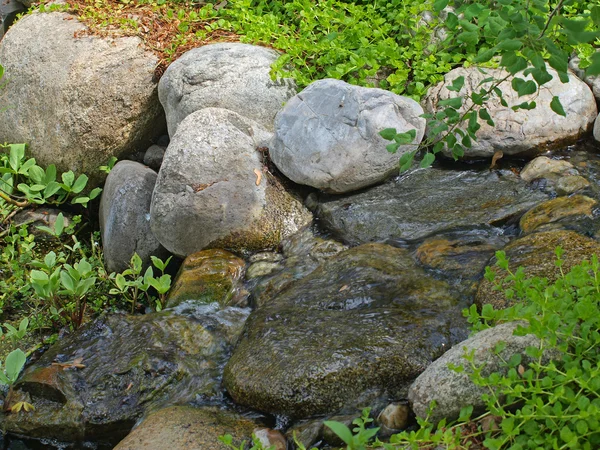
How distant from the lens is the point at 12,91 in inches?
289

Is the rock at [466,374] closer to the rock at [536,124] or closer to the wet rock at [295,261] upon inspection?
the wet rock at [295,261]

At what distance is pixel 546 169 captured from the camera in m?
5.46

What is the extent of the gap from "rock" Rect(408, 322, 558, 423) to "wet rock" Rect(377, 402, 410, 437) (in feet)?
0.66

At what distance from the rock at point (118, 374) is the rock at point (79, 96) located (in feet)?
9.02

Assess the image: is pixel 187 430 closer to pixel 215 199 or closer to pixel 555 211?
pixel 215 199

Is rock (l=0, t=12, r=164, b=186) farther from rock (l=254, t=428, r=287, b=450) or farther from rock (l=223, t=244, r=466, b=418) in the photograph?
rock (l=254, t=428, r=287, b=450)

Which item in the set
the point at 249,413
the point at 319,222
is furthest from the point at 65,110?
the point at 249,413

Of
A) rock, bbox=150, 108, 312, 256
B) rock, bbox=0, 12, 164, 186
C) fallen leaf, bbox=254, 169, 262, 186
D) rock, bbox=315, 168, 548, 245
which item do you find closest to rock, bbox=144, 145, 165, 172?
rock, bbox=0, 12, 164, 186

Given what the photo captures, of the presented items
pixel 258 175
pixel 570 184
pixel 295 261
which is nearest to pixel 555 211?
pixel 570 184

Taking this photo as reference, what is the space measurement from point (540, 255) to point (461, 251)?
0.72 m

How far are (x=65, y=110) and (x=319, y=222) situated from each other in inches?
120

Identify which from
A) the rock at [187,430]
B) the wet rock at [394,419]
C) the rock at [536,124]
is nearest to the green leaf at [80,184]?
the rock at [536,124]

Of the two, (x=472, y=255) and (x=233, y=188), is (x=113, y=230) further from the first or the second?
(x=472, y=255)

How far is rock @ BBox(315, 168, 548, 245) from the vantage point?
5.13 m
